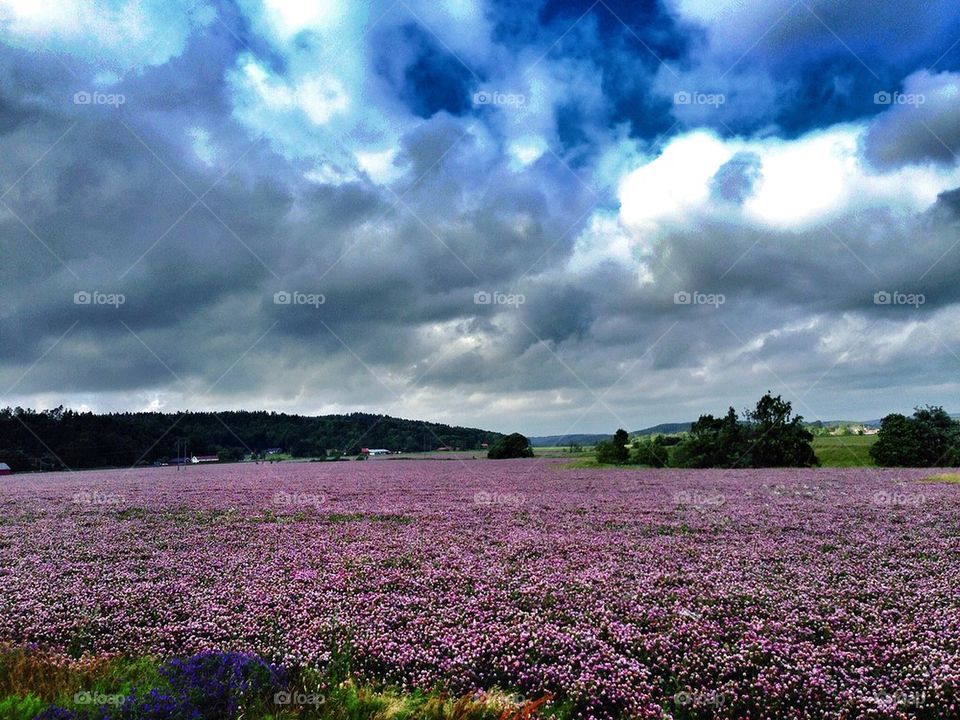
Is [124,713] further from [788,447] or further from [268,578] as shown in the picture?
[788,447]

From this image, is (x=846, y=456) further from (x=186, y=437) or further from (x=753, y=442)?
(x=186, y=437)

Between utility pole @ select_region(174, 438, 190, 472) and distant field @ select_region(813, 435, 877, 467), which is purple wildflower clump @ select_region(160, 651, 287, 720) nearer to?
distant field @ select_region(813, 435, 877, 467)

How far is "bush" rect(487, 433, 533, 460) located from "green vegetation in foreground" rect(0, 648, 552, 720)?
69.2 metres

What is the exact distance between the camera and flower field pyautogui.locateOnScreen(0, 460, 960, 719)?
5.38 metres

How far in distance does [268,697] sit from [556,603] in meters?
3.79

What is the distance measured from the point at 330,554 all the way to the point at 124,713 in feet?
22.1

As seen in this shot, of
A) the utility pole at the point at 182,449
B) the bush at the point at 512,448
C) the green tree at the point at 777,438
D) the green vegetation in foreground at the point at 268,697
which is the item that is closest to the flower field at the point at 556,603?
the green vegetation in foreground at the point at 268,697

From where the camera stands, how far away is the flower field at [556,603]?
5379 mm

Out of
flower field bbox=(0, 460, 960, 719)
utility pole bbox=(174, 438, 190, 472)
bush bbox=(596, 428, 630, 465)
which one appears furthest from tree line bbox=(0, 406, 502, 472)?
flower field bbox=(0, 460, 960, 719)

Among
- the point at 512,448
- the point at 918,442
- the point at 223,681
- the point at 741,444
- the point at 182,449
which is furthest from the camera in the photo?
the point at 182,449

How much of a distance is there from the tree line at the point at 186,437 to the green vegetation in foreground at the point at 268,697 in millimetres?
74855

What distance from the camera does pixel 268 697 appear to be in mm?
4988

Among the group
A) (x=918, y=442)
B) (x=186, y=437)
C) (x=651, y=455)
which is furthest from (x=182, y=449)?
(x=918, y=442)

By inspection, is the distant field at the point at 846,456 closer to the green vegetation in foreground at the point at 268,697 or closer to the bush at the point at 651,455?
the bush at the point at 651,455
